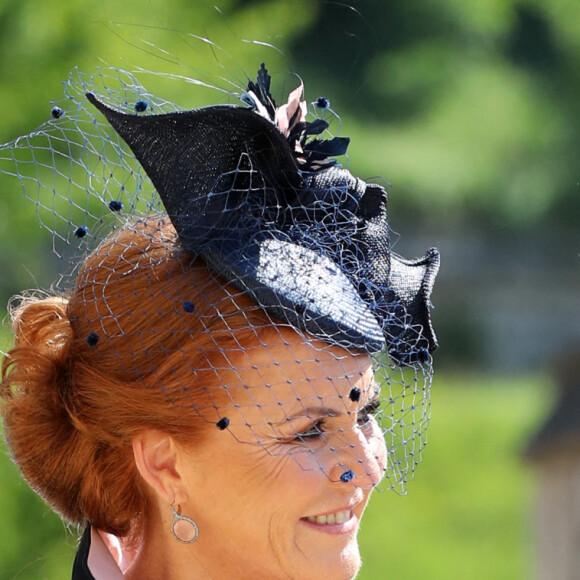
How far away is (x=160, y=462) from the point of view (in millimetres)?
1646

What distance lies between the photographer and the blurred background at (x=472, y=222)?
3861mm

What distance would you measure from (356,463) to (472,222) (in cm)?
325

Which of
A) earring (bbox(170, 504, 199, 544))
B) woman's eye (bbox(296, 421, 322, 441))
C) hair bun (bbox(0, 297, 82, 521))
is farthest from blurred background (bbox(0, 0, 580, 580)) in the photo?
woman's eye (bbox(296, 421, 322, 441))

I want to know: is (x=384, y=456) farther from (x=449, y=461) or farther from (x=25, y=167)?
(x=449, y=461)

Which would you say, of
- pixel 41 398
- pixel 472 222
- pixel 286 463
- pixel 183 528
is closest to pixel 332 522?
pixel 286 463

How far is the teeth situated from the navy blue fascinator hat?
26cm

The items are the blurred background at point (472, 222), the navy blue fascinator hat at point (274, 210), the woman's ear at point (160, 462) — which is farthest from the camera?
the blurred background at point (472, 222)

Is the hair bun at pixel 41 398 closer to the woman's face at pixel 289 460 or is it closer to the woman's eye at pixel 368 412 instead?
the woman's face at pixel 289 460

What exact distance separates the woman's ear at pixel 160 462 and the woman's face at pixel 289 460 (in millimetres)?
66

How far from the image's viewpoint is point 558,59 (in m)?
4.50

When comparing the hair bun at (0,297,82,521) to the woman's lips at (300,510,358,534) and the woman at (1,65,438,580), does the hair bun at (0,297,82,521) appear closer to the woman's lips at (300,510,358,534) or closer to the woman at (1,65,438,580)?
the woman at (1,65,438,580)

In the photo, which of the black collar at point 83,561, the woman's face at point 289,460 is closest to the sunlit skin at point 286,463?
the woman's face at point 289,460

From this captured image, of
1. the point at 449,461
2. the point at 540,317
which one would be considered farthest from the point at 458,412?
the point at 540,317

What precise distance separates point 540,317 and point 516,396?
1.90ft
